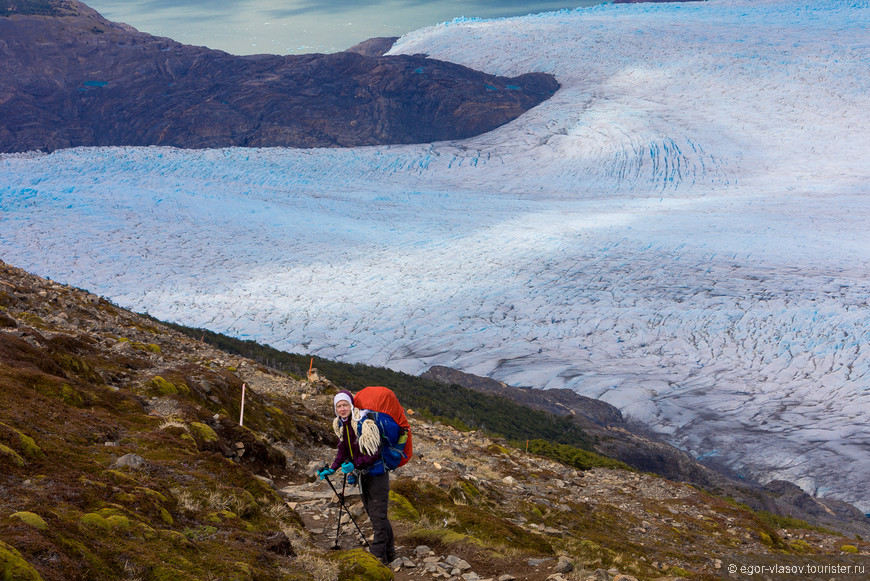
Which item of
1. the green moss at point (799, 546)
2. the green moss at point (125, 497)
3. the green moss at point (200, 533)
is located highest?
the green moss at point (125, 497)

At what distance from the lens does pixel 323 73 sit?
73.8 meters

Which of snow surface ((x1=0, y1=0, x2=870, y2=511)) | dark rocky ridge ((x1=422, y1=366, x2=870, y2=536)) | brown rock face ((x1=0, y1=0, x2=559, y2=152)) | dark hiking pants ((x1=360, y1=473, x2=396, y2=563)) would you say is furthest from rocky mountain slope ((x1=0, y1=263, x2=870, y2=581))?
brown rock face ((x1=0, y1=0, x2=559, y2=152))

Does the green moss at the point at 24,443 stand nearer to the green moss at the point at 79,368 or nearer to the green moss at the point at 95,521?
the green moss at the point at 95,521

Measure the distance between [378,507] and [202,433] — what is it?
249 cm

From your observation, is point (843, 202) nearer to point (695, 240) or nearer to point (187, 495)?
point (695, 240)

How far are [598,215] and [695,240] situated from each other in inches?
284

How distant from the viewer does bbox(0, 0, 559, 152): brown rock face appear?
2512 inches

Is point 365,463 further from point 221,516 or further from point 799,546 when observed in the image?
point 799,546

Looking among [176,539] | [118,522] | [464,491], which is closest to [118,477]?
[118,522]

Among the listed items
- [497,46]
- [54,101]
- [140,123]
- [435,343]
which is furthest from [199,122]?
[435,343]

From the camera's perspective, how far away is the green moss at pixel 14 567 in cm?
232

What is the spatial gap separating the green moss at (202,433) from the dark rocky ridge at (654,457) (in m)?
13.9

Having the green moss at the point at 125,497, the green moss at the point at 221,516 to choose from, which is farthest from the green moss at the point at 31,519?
the green moss at the point at 221,516

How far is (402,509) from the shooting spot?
5.91 meters
